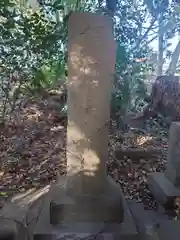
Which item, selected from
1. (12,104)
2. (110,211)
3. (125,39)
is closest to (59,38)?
(125,39)

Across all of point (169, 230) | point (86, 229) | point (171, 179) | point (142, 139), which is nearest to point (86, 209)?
point (86, 229)

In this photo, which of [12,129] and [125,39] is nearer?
[125,39]

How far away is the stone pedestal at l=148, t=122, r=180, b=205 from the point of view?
7.91ft

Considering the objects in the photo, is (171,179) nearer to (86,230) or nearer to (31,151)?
(86,230)

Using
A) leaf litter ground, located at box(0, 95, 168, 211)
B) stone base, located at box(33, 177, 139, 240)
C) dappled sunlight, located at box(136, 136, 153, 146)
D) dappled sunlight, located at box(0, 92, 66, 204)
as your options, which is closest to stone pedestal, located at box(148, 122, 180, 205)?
leaf litter ground, located at box(0, 95, 168, 211)

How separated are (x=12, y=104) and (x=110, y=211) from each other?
111 inches

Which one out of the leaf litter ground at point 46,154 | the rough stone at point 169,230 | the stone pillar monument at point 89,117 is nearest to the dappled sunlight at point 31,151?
the leaf litter ground at point 46,154

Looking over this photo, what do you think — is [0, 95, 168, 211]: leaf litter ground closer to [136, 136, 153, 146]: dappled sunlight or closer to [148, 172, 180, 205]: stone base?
[136, 136, 153, 146]: dappled sunlight

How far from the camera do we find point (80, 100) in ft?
5.93

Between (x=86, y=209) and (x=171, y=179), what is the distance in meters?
1.02

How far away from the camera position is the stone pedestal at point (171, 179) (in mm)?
2410

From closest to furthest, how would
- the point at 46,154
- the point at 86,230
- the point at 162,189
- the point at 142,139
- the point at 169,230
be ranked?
the point at 86,230 → the point at 169,230 → the point at 162,189 → the point at 46,154 → the point at 142,139

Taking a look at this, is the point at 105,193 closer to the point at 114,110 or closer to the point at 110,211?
the point at 110,211

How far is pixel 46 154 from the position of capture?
3.78 meters
